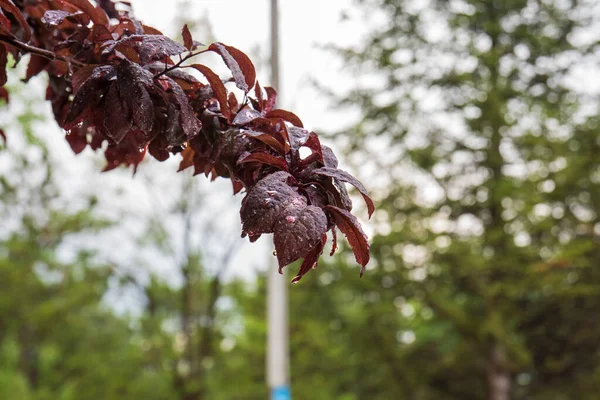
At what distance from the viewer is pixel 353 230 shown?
0.97 m

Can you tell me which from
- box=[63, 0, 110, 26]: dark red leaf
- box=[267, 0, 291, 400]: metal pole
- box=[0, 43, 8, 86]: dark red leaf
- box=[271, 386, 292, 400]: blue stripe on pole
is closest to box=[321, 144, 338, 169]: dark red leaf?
box=[63, 0, 110, 26]: dark red leaf

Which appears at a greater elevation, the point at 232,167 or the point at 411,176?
the point at 411,176

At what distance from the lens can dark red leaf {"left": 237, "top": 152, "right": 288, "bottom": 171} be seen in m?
1.01

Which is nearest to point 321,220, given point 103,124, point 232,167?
point 232,167

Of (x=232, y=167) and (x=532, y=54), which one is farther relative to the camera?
(x=532, y=54)

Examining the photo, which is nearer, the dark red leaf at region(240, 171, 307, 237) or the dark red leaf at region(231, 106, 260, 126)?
the dark red leaf at region(240, 171, 307, 237)

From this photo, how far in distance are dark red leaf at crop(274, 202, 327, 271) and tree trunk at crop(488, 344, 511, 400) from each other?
8086 mm

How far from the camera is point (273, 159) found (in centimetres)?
101

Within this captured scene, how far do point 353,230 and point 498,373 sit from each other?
26.9ft

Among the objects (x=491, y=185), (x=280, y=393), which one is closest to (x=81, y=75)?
(x=280, y=393)

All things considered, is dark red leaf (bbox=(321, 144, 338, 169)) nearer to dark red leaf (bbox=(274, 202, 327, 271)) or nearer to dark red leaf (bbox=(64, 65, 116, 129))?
dark red leaf (bbox=(274, 202, 327, 271))

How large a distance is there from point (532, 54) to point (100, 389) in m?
8.84

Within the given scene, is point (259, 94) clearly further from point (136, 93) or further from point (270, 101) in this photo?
point (136, 93)

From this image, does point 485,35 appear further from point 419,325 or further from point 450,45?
point 419,325
